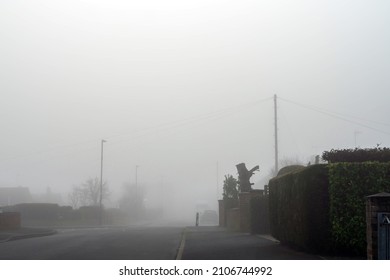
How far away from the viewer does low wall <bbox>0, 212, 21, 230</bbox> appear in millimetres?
23491

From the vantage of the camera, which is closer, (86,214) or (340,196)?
(340,196)

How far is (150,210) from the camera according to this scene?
242 ft

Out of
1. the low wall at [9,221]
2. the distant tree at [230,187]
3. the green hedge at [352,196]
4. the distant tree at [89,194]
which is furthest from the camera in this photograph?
the distant tree at [89,194]

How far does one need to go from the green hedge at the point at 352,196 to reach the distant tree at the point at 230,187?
1814 cm

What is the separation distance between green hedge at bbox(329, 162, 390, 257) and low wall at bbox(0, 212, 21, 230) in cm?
1701

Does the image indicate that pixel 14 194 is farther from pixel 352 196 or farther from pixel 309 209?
pixel 352 196

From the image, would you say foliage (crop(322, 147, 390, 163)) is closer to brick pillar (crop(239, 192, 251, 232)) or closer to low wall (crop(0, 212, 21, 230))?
brick pillar (crop(239, 192, 251, 232))

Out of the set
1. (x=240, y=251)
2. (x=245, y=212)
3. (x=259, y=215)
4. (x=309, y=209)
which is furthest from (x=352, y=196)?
(x=245, y=212)

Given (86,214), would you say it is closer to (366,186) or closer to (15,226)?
(15,226)

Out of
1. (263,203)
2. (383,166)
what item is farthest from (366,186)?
(263,203)

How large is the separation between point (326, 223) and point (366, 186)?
1.11 meters

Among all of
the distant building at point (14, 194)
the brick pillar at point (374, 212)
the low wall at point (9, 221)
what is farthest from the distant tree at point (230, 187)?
the distant building at point (14, 194)

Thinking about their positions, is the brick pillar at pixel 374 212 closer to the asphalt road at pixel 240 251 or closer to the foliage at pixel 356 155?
the asphalt road at pixel 240 251

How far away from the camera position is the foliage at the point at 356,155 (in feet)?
40.8
